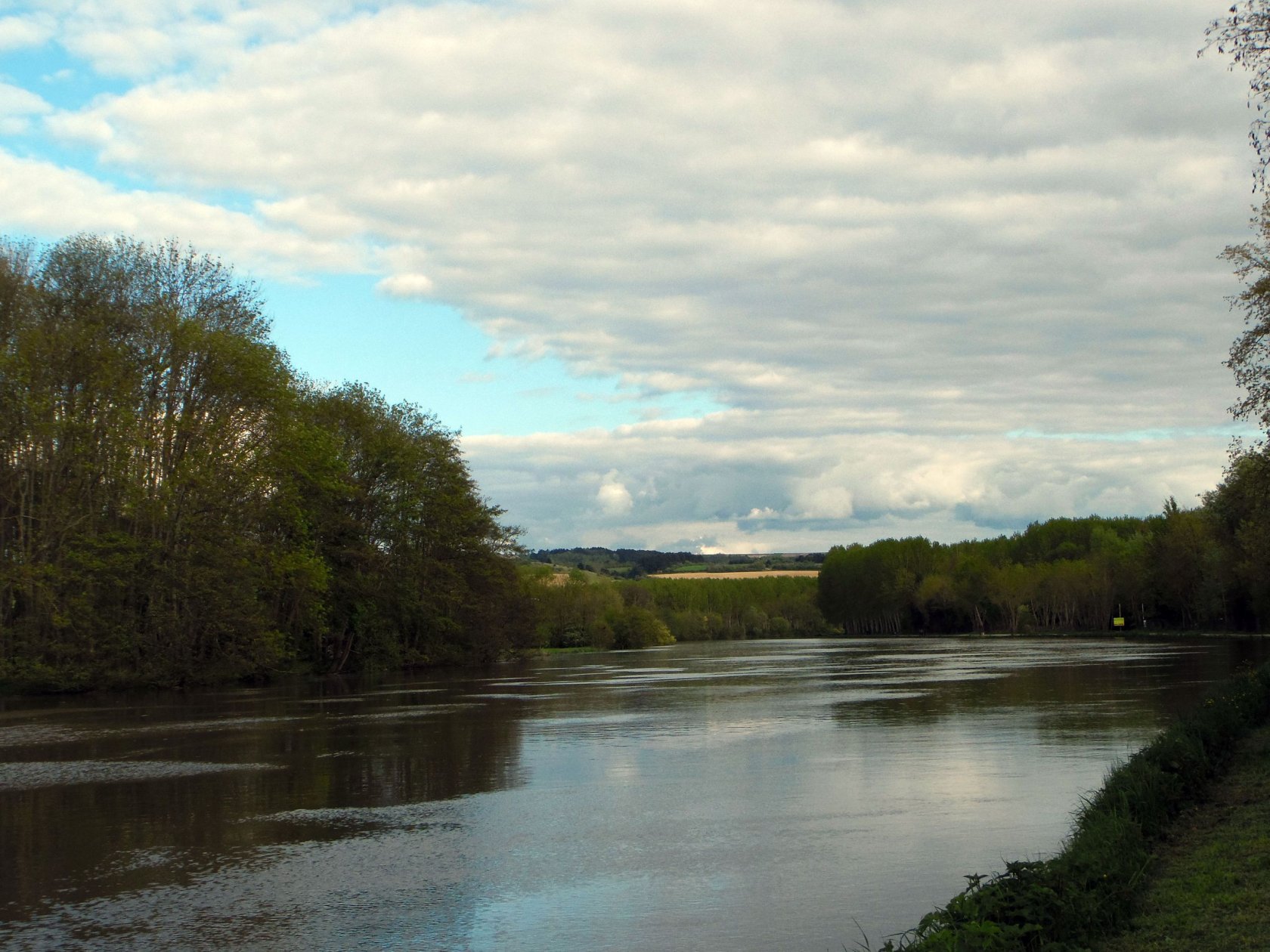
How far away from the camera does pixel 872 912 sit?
33.3 feet

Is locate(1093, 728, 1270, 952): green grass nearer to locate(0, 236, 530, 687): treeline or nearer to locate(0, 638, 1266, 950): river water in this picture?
locate(0, 638, 1266, 950): river water

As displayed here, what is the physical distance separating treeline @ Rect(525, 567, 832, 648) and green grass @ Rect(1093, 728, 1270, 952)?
223 ft

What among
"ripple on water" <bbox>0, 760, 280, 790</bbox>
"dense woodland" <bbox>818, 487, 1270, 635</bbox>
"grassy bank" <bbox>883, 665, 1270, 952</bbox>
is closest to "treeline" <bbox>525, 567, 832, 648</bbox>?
"dense woodland" <bbox>818, 487, 1270, 635</bbox>

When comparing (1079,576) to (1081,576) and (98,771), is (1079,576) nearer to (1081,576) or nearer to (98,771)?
(1081,576)

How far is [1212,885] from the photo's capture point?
31.6 ft

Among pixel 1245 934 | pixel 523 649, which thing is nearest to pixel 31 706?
pixel 1245 934

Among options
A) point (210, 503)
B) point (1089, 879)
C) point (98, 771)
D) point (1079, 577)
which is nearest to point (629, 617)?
point (1079, 577)

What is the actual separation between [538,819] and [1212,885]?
8.38 metres

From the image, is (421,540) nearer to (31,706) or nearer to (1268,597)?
(31,706)

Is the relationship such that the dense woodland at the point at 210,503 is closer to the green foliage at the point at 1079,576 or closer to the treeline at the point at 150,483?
the treeline at the point at 150,483

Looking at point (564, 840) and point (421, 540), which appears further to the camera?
point (421, 540)

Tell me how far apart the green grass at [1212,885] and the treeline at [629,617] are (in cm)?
6805

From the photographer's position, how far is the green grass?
8250 millimetres

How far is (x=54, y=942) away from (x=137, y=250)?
4526 centimetres
